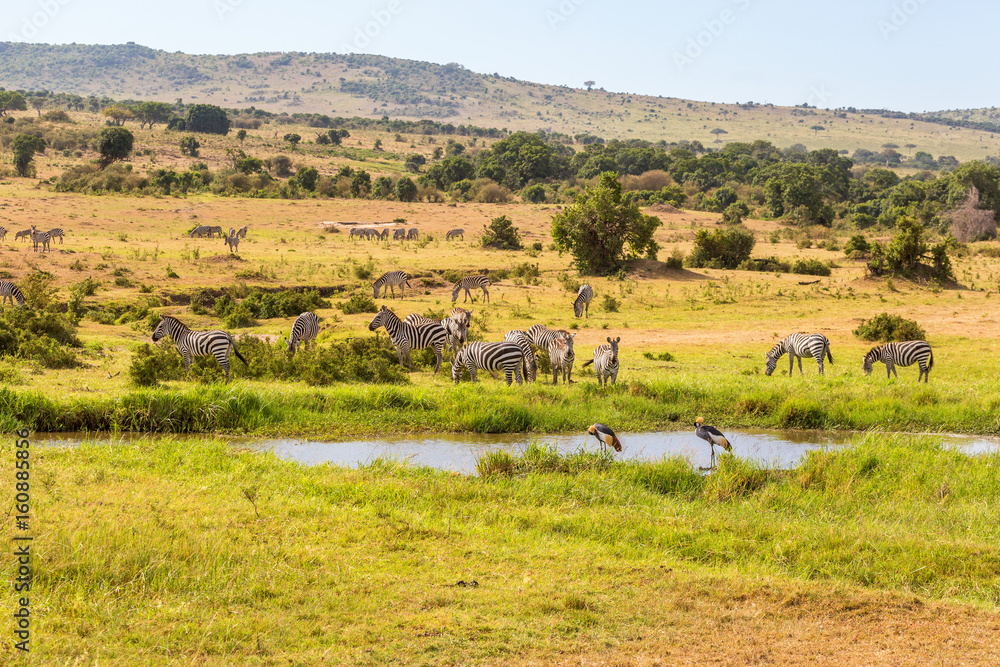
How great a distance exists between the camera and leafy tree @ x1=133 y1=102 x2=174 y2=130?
100 metres

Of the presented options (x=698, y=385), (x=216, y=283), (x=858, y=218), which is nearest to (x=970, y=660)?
(x=698, y=385)

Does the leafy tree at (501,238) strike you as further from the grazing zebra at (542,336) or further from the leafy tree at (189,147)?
the leafy tree at (189,147)

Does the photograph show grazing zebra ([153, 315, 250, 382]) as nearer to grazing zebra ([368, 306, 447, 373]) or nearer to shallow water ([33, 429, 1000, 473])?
grazing zebra ([368, 306, 447, 373])

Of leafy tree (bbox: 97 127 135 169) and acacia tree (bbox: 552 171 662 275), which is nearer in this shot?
acacia tree (bbox: 552 171 662 275)

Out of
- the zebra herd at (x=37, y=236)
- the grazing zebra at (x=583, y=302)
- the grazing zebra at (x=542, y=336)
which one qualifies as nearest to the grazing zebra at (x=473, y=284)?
the grazing zebra at (x=583, y=302)

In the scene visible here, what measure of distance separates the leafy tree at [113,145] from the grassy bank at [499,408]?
2140 inches

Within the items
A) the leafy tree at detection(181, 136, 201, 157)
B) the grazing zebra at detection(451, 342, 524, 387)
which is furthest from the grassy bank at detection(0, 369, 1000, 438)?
the leafy tree at detection(181, 136, 201, 157)

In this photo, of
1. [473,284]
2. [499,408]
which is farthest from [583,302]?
[499,408]

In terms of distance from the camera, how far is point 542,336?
18438 millimetres

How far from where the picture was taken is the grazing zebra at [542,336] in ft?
58.4

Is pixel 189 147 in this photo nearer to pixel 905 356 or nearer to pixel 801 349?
pixel 801 349

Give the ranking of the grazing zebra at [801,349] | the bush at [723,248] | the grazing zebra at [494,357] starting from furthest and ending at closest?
the bush at [723,248]
the grazing zebra at [801,349]
the grazing zebra at [494,357]

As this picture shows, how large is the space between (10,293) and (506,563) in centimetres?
2050

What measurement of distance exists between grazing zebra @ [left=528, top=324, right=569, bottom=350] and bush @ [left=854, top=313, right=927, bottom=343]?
368 inches
